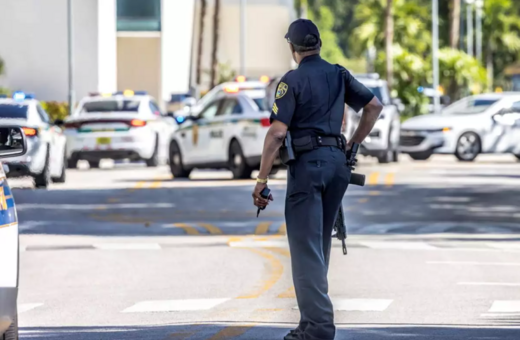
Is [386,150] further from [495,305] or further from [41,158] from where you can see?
[495,305]

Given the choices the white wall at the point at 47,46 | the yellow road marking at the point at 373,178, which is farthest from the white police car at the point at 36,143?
the white wall at the point at 47,46

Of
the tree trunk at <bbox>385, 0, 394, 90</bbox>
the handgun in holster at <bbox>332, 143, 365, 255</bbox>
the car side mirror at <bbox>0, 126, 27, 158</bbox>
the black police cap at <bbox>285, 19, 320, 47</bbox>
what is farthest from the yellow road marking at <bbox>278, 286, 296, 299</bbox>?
the tree trunk at <bbox>385, 0, 394, 90</bbox>

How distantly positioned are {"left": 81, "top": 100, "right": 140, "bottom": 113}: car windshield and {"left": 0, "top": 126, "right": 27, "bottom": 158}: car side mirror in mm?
23281

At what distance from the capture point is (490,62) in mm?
109062

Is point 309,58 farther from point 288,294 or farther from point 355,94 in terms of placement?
point 288,294

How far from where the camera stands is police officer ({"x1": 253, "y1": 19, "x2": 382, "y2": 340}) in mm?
8188

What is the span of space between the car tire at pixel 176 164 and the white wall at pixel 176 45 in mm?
33800

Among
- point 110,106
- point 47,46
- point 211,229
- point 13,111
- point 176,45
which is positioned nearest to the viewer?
point 211,229

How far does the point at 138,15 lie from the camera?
196 feet

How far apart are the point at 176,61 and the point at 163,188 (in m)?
40.8

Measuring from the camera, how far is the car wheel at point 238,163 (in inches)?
1006

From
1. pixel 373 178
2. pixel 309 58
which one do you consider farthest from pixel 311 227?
pixel 373 178

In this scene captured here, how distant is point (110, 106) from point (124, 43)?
1215 inches

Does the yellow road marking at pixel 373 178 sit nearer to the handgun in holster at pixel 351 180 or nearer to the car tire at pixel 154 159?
the car tire at pixel 154 159
